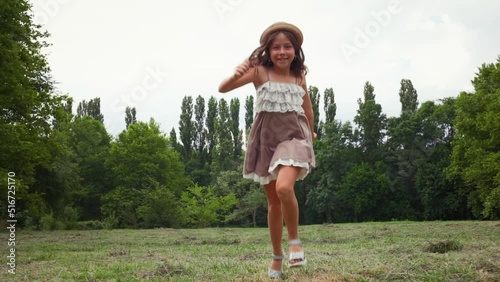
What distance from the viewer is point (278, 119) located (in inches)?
166

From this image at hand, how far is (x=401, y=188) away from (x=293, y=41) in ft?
130

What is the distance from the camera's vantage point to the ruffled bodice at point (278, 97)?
420cm

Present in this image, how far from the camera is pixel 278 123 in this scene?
4.21 meters

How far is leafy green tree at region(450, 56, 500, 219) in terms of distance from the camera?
2375cm

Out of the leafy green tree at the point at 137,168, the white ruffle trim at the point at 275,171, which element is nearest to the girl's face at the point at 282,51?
the white ruffle trim at the point at 275,171

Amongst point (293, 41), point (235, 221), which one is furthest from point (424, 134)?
point (293, 41)

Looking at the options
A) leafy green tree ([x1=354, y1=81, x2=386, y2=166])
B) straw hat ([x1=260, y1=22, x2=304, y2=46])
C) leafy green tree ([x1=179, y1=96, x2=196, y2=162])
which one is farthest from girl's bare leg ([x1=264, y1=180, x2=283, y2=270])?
leafy green tree ([x1=179, y1=96, x2=196, y2=162])

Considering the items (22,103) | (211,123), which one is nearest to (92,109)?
(211,123)

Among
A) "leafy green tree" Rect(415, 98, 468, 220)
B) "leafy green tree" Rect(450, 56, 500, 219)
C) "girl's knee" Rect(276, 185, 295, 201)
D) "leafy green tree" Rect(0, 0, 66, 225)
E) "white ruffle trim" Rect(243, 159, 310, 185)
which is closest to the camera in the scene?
"girl's knee" Rect(276, 185, 295, 201)

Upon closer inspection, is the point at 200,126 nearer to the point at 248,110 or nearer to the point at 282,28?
the point at 248,110

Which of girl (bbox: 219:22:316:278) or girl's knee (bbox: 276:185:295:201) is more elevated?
girl (bbox: 219:22:316:278)

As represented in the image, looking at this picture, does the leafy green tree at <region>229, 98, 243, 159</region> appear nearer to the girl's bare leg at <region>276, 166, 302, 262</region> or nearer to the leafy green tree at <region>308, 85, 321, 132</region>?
the leafy green tree at <region>308, 85, 321, 132</region>

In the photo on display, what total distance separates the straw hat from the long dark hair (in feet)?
0.10

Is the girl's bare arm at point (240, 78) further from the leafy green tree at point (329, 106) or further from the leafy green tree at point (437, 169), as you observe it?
the leafy green tree at point (329, 106)
